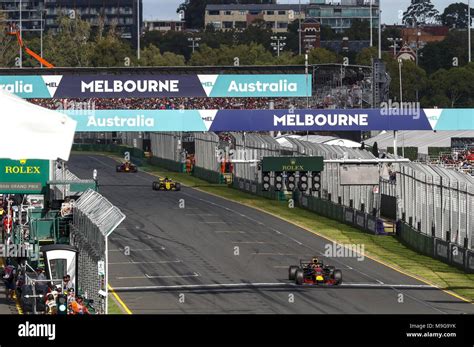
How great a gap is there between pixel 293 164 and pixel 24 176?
24.1m

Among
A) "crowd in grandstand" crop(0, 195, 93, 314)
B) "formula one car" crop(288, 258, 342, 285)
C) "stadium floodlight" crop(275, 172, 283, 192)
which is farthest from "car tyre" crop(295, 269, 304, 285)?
"stadium floodlight" crop(275, 172, 283, 192)

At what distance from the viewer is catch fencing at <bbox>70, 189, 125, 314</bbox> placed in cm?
2233

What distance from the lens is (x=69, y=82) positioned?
256 feet

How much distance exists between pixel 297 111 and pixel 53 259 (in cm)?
3575

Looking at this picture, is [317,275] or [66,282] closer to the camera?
Result: [66,282]

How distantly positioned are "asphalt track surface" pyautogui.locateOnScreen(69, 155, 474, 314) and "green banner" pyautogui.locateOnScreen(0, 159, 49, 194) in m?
4.06

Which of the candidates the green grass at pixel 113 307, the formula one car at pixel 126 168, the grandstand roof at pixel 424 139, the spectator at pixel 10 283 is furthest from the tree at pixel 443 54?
the green grass at pixel 113 307

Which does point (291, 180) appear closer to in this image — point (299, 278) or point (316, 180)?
point (316, 180)

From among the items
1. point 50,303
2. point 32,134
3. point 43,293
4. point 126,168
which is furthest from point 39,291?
point 126,168

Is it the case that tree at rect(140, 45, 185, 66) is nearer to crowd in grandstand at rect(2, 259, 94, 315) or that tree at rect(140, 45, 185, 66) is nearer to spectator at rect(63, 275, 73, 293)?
crowd in grandstand at rect(2, 259, 94, 315)

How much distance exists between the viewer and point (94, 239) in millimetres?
25297

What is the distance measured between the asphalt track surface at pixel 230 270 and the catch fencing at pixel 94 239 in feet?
6.27

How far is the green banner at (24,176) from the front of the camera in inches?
1320
